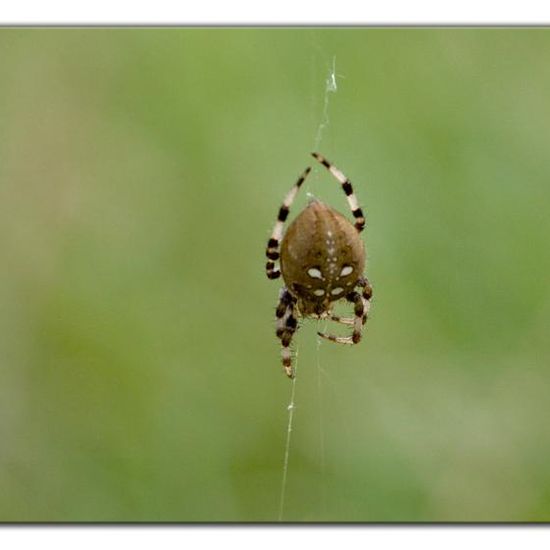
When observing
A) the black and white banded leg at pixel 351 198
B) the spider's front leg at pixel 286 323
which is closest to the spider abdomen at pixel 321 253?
the black and white banded leg at pixel 351 198

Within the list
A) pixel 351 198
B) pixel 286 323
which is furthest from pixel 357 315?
pixel 351 198

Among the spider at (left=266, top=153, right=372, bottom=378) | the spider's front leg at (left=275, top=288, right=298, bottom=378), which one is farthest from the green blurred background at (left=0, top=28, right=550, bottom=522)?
the spider at (left=266, top=153, right=372, bottom=378)

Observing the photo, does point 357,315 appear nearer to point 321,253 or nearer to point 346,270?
point 346,270

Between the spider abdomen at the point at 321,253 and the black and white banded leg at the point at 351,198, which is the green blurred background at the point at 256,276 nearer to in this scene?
the black and white banded leg at the point at 351,198

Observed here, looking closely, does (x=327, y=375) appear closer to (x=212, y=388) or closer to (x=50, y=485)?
(x=212, y=388)

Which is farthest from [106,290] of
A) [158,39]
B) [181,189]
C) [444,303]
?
[444,303]

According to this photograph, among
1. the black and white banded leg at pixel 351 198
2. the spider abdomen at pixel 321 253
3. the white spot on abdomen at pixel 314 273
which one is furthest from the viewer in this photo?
the black and white banded leg at pixel 351 198
